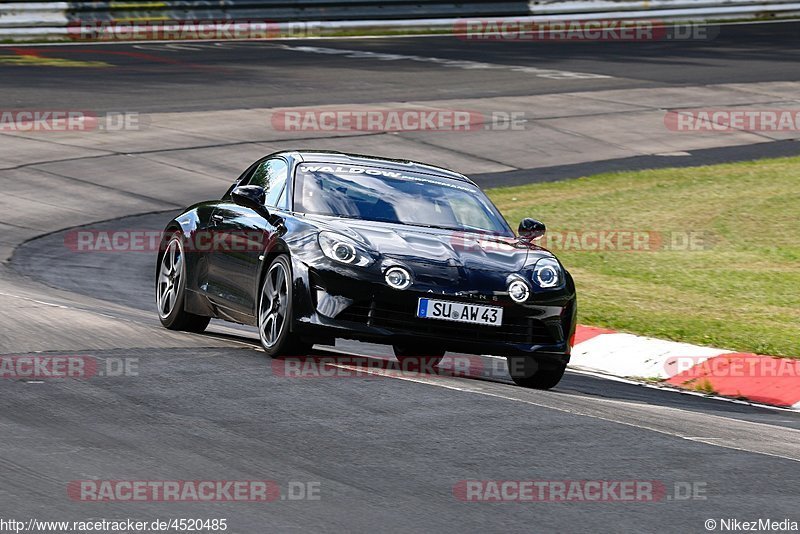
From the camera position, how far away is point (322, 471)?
6430 mm

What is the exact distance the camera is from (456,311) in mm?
9102

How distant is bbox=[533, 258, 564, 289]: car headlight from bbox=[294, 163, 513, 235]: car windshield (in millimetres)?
807

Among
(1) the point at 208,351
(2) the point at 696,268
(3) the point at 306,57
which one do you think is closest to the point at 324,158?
(1) the point at 208,351

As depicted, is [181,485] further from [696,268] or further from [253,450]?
[696,268]

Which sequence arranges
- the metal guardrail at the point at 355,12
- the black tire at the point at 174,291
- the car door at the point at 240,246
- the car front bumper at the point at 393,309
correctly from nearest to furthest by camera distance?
the car front bumper at the point at 393,309, the car door at the point at 240,246, the black tire at the point at 174,291, the metal guardrail at the point at 355,12

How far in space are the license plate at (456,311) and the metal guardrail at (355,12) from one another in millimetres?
25174

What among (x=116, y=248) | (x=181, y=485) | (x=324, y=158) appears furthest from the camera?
(x=116, y=248)

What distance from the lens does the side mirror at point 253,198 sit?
10.1 metres

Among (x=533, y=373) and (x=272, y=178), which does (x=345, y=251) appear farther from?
(x=272, y=178)

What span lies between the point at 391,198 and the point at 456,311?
56.2 inches

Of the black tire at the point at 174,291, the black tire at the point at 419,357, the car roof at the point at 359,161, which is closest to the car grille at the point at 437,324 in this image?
the black tire at the point at 419,357

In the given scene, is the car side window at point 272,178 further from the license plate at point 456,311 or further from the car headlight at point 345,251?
the license plate at point 456,311

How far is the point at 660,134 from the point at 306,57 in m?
9.71

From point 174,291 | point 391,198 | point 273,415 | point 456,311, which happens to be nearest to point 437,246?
point 456,311
